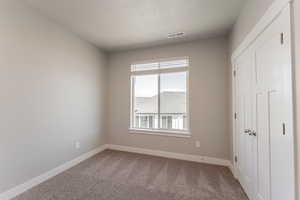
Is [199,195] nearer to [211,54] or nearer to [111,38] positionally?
[211,54]

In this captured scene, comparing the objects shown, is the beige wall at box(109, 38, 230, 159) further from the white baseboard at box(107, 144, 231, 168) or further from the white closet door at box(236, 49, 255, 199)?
the white closet door at box(236, 49, 255, 199)

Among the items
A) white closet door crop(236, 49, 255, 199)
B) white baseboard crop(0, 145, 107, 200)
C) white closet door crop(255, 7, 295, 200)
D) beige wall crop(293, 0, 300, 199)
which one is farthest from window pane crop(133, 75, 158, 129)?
beige wall crop(293, 0, 300, 199)

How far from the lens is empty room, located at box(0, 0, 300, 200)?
4.68ft

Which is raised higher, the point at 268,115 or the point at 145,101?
the point at 145,101

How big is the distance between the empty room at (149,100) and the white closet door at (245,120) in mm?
27

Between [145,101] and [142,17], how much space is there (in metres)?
2.09

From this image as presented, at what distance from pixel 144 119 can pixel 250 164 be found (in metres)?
2.55

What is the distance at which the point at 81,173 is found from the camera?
2.56m

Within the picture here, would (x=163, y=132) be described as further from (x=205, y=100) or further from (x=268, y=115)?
(x=268, y=115)

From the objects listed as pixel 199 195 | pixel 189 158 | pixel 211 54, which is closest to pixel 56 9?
pixel 211 54

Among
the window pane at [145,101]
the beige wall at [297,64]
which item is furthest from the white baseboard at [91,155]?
the beige wall at [297,64]

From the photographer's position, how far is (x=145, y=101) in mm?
3928

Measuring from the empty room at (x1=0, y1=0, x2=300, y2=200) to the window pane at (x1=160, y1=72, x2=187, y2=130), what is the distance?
0.08 feet

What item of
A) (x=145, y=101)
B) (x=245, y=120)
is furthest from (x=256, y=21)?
(x=145, y=101)
